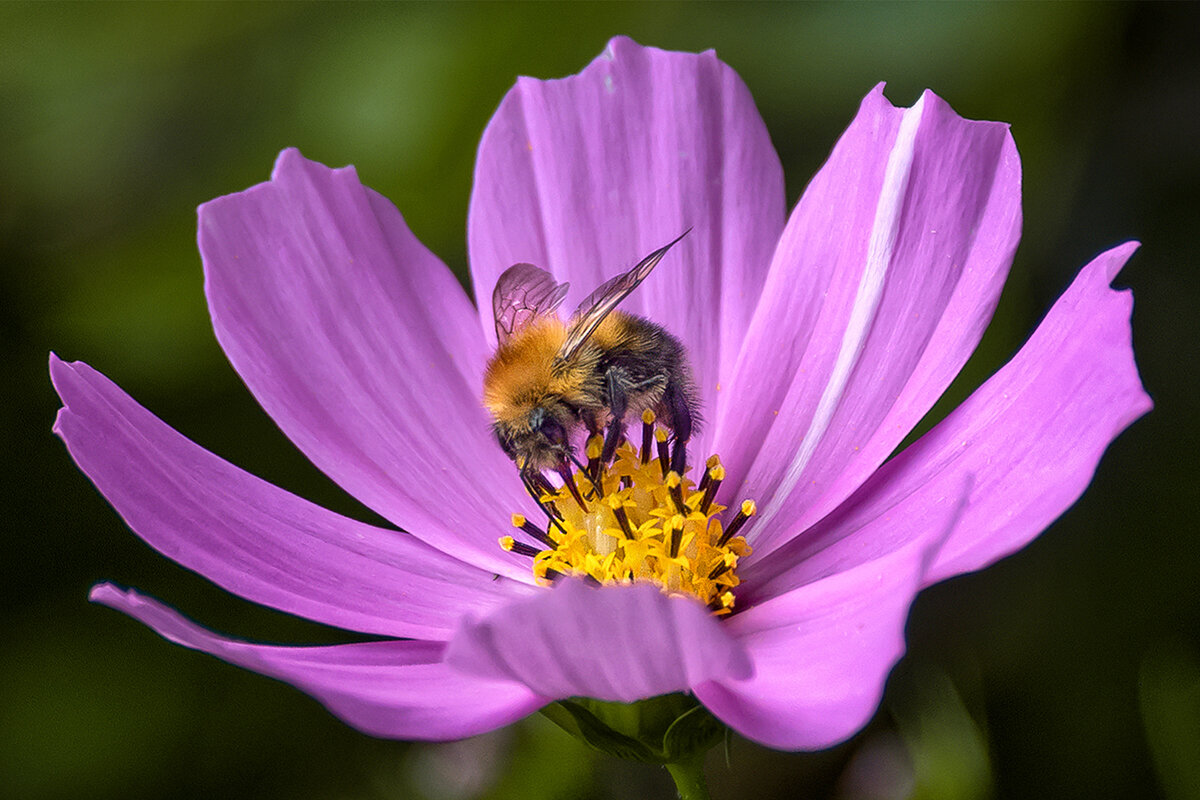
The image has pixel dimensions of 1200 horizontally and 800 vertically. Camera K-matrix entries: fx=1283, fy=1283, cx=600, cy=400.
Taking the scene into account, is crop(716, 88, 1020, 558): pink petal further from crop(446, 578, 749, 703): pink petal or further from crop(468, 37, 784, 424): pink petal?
crop(446, 578, 749, 703): pink petal

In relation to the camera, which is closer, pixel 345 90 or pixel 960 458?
pixel 960 458

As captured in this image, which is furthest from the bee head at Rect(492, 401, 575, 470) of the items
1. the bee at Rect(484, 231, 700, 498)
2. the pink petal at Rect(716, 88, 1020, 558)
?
the pink petal at Rect(716, 88, 1020, 558)

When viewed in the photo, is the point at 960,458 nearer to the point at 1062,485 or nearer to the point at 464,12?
the point at 1062,485

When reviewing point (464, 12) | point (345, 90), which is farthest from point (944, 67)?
point (345, 90)

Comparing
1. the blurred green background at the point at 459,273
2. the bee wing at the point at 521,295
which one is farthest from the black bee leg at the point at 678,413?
the blurred green background at the point at 459,273

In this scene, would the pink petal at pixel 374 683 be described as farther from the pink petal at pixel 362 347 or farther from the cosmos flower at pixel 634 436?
the pink petal at pixel 362 347

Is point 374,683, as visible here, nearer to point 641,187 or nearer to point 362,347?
point 362,347

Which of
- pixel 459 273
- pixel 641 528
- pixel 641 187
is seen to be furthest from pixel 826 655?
pixel 459 273
